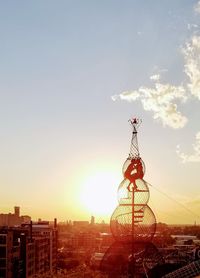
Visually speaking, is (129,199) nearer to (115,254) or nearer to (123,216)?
(123,216)

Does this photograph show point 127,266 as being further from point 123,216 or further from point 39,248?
point 39,248

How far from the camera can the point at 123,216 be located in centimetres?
2108

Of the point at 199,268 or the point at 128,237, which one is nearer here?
the point at 199,268

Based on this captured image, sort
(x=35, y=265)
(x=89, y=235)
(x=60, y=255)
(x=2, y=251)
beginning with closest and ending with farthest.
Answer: (x=2, y=251) → (x=35, y=265) → (x=60, y=255) → (x=89, y=235)

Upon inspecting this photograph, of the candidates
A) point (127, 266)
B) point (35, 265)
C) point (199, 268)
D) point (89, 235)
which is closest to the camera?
point (199, 268)

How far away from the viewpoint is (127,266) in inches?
884

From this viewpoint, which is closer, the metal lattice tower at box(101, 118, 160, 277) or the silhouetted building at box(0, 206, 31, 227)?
the metal lattice tower at box(101, 118, 160, 277)

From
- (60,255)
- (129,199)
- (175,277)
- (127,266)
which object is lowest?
(60,255)

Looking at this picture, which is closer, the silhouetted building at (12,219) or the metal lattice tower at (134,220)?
the metal lattice tower at (134,220)

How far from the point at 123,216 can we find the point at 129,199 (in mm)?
813

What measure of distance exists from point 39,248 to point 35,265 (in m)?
2.86

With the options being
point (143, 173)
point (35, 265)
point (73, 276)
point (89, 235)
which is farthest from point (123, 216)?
point (89, 235)

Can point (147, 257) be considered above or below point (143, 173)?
below

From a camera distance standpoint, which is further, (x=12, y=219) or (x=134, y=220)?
(x=12, y=219)
